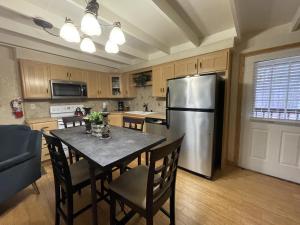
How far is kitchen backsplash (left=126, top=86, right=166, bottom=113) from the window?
1967 millimetres

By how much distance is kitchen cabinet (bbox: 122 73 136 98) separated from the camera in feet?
13.9

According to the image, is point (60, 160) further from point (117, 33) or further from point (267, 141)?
point (267, 141)

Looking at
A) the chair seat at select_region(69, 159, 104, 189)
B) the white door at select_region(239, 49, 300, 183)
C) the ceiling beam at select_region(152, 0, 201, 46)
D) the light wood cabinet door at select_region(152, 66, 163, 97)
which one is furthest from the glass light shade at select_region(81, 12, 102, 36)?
the white door at select_region(239, 49, 300, 183)

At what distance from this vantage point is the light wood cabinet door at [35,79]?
8.98 ft

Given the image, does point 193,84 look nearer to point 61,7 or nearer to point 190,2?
point 190,2

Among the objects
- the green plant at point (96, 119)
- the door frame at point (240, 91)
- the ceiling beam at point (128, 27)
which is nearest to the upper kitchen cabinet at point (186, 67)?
the ceiling beam at point (128, 27)

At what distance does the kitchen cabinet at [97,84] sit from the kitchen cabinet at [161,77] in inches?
60.1

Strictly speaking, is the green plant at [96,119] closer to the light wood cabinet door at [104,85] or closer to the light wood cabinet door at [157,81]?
the light wood cabinet door at [157,81]

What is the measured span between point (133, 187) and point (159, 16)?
215 centimetres

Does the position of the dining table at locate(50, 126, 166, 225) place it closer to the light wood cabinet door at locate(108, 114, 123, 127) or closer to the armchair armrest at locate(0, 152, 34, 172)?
the armchair armrest at locate(0, 152, 34, 172)

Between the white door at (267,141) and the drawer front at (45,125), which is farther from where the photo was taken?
the drawer front at (45,125)

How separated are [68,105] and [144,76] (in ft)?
6.94

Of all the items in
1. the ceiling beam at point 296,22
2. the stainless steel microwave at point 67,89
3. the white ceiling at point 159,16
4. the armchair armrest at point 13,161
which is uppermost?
the white ceiling at point 159,16

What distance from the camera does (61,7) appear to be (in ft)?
5.59
